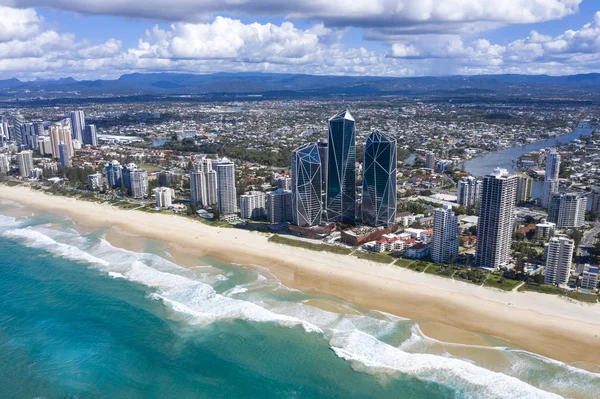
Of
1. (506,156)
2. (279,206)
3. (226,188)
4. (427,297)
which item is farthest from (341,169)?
(506,156)

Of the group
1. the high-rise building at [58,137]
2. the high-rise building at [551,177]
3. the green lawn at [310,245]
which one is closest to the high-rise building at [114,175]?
the high-rise building at [58,137]

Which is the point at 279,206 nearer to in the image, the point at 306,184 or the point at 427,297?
the point at 306,184

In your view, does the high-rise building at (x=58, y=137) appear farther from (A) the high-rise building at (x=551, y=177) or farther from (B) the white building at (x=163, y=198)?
(A) the high-rise building at (x=551, y=177)

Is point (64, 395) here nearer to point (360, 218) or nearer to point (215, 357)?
point (215, 357)

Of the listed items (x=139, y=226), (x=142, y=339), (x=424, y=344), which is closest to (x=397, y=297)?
(x=424, y=344)

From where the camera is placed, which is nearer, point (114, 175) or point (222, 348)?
point (222, 348)

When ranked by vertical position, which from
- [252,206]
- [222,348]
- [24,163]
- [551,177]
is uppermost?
[551,177]
